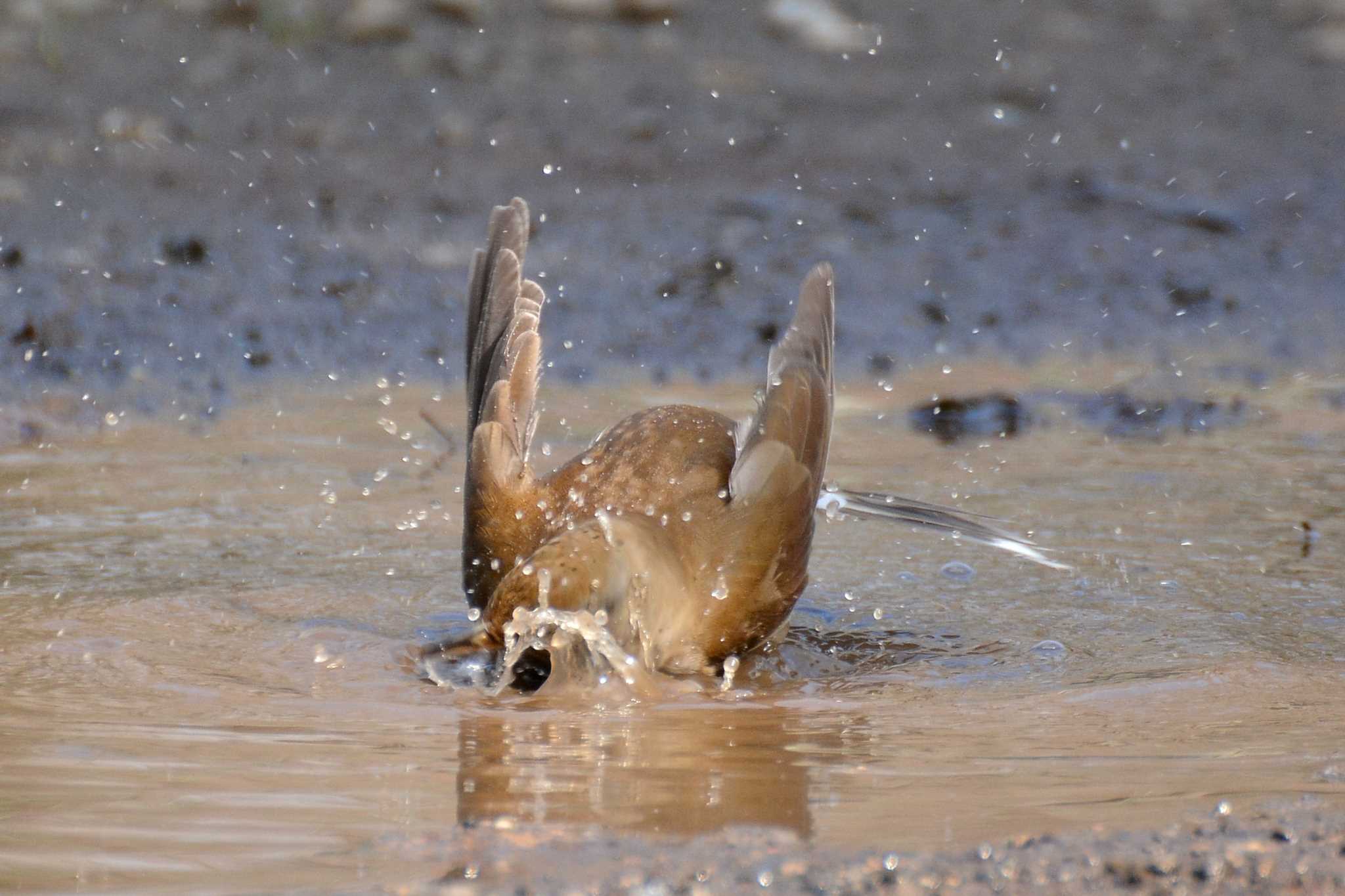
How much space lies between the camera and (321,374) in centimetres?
693

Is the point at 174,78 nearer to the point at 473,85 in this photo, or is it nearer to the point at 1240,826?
the point at 473,85

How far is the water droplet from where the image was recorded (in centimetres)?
461

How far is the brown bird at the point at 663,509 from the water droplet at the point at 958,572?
0.14 metres

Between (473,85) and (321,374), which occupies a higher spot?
(473,85)

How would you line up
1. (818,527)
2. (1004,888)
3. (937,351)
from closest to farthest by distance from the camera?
(1004,888) < (818,527) < (937,351)

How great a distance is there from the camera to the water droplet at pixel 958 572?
4.61m

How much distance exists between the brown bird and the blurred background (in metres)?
2.22

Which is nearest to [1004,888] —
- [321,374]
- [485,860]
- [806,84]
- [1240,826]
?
[1240,826]

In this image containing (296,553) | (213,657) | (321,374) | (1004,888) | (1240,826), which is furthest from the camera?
(321,374)

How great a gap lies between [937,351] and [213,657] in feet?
14.0

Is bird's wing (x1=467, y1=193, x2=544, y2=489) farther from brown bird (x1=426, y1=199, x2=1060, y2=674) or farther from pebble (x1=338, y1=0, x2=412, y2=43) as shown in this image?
pebble (x1=338, y1=0, x2=412, y2=43)

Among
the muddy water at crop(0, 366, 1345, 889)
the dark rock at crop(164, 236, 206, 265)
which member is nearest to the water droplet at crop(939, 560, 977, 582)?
the muddy water at crop(0, 366, 1345, 889)

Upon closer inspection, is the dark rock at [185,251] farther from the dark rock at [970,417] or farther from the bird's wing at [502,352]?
the dark rock at [970,417]

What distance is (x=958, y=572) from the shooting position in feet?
15.3
